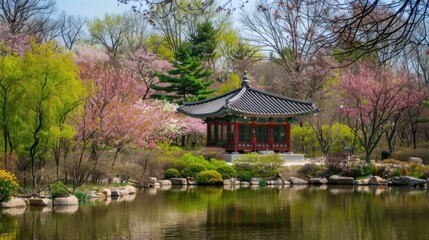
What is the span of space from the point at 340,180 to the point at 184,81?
1389 centimetres

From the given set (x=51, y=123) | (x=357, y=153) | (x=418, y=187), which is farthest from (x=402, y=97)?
(x=51, y=123)

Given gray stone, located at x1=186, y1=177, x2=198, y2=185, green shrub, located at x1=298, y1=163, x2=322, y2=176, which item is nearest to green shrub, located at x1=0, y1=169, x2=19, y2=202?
gray stone, located at x1=186, y1=177, x2=198, y2=185

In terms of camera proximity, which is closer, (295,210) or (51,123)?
(295,210)

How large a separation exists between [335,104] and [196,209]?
24075 mm

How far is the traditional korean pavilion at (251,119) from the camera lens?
3378 centimetres

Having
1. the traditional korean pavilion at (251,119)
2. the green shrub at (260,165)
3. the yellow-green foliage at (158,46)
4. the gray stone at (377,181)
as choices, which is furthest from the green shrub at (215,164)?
the yellow-green foliage at (158,46)

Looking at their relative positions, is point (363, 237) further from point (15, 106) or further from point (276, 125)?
point (276, 125)

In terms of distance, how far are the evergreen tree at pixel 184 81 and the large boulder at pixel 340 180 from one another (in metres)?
13.0

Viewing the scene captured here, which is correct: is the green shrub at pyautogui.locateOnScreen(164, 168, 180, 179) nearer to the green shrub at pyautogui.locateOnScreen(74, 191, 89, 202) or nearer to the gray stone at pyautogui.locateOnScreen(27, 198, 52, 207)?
the green shrub at pyautogui.locateOnScreen(74, 191, 89, 202)

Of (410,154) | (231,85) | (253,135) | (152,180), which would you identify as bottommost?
(152,180)

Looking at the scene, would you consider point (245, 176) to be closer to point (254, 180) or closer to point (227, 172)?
point (254, 180)

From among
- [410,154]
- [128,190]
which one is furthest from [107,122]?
[410,154]

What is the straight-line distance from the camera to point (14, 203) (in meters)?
18.0

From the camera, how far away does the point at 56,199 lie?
18797mm
